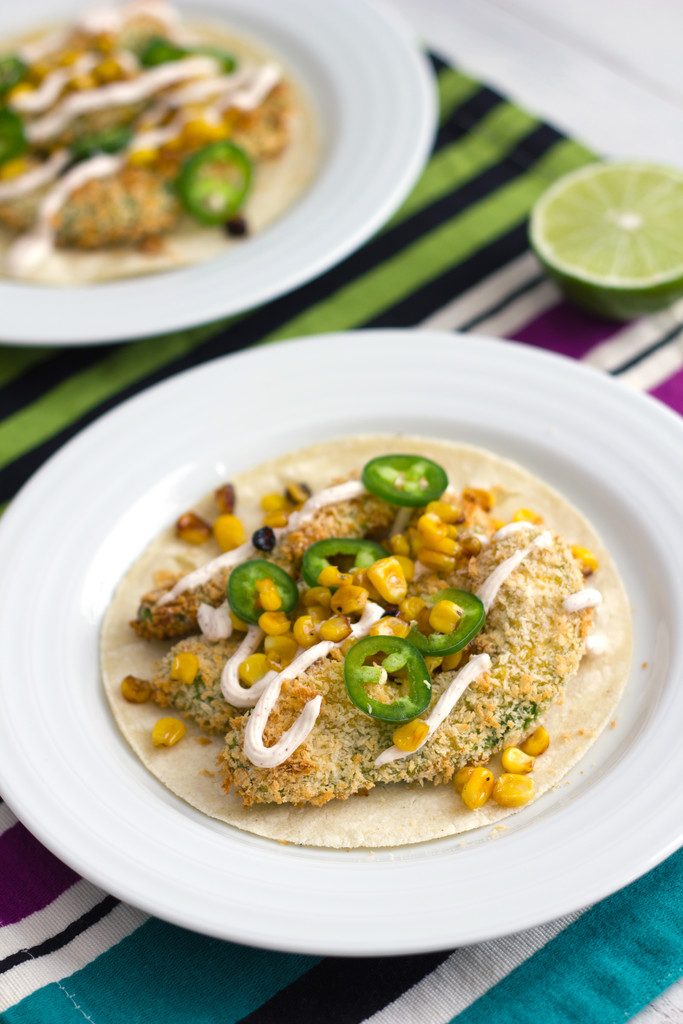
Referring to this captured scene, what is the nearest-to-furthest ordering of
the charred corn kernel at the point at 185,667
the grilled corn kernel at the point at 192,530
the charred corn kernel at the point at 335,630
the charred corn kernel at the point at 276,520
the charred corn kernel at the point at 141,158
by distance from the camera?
1. the charred corn kernel at the point at 335,630
2. the charred corn kernel at the point at 185,667
3. the charred corn kernel at the point at 276,520
4. the grilled corn kernel at the point at 192,530
5. the charred corn kernel at the point at 141,158

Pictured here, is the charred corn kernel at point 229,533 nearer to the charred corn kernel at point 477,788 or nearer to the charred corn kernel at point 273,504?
the charred corn kernel at point 273,504

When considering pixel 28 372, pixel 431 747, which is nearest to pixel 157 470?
pixel 28 372

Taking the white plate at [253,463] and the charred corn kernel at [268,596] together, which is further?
the charred corn kernel at [268,596]

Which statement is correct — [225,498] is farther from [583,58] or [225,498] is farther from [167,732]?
[583,58]

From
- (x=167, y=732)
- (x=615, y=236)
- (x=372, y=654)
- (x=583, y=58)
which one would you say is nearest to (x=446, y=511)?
(x=372, y=654)

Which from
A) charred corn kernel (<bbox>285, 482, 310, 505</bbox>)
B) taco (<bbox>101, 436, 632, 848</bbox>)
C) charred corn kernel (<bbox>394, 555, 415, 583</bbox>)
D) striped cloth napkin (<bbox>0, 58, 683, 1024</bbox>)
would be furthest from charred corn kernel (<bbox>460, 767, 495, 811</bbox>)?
charred corn kernel (<bbox>285, 482, 310, 505</bbox>)

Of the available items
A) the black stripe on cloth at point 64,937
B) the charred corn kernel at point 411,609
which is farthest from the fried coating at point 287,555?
the black stripe on cloth at point 64,937

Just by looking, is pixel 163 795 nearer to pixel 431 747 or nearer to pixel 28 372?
pixel 431 747
